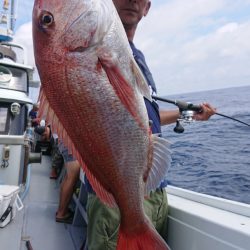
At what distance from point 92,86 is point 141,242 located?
0.67 meters

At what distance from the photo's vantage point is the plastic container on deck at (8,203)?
3.75 metres

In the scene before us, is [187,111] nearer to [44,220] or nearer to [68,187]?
[68,187]

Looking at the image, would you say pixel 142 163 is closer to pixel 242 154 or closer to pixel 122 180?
pixel 122 180

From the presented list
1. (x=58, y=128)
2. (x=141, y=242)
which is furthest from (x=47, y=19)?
(x=141, y=242)

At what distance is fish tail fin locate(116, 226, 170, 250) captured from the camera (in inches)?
58.1

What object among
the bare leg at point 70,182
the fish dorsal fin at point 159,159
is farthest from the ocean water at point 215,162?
the fish dorsal fin at point 159,159

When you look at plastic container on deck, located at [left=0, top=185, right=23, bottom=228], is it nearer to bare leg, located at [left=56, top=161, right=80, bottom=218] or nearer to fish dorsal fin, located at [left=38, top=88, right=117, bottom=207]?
bare leg, located at [left=56, top=161, right=80, bottom=218]

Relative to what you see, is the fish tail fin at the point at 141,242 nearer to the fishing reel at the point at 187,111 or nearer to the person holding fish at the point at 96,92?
the person holding fish at the point at 96,92

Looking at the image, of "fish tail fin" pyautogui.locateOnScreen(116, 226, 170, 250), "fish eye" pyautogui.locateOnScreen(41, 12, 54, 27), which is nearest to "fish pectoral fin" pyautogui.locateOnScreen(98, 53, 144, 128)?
"fish eye" pyautogui.locateOnScreen(41, 12, 54, 27)

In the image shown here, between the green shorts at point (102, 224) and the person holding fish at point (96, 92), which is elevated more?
the person holding fish at point (96, 92)

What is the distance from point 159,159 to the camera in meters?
1.46

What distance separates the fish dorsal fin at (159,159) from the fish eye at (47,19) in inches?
22.9

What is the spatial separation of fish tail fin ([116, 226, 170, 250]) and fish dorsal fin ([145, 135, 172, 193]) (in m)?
0.21

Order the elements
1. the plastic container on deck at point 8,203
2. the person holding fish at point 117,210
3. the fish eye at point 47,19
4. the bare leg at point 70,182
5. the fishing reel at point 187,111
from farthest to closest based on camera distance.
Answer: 1. the bare leg at point 70,182
2. the plastic container on deck at point 8,203
3. the fishing reel at point 187,111
4. the person holding fish at point 117,210
5. the fish eye at point 47,19
